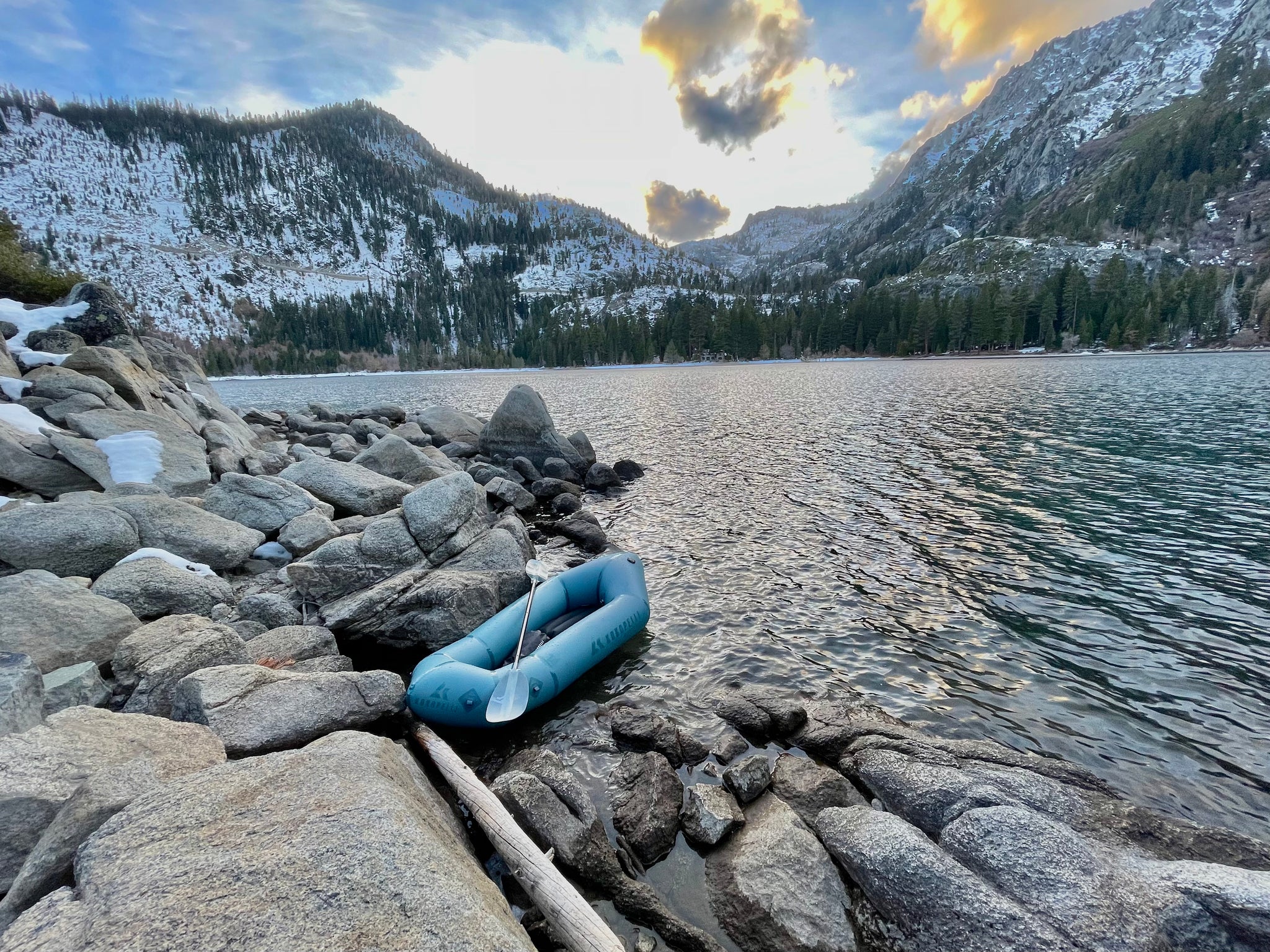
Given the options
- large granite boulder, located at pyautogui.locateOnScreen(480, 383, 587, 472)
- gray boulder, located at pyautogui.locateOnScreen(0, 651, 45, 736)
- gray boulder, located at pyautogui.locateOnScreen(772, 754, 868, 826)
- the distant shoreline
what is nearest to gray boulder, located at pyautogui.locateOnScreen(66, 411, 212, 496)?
gray boulder, located at pyautogui.locateOnScreen(0, 651, 45, 736)

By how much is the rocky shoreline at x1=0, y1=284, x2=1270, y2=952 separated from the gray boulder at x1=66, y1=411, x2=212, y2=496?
2.58 feet

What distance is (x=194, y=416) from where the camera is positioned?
17.3 metres

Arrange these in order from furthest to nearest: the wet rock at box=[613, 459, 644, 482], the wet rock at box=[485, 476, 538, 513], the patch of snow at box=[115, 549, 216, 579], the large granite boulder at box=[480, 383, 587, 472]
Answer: the large granite boulder at box=[480, 383, 587, 472], the wet rock at box=[613, 459, 644, 482], the wet rock at box=[485, 476, 538, 513], the patch of snow at box=[115, 549, 216, 579]

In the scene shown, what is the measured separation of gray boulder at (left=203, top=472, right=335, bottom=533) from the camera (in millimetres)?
11531

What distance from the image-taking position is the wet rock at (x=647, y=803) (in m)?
5.68

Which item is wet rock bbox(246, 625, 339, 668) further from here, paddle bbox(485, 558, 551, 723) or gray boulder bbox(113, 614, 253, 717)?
paddle bbox(485, 558, 551, 723)

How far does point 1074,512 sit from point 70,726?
20135mm

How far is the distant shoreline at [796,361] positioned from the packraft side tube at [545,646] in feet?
366

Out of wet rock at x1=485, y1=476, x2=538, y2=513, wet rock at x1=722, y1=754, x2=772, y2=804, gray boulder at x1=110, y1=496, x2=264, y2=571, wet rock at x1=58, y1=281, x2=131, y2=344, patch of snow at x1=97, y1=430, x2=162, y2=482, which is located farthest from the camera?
wet rock at x1=485, y1=476, x2=538, y2=513

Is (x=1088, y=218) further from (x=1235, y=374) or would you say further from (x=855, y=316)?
(x=1235, y=374)

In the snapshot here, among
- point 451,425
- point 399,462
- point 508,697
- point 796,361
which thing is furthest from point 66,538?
point 796,361

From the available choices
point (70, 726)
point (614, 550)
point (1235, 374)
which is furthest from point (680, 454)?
point (1235, 374)

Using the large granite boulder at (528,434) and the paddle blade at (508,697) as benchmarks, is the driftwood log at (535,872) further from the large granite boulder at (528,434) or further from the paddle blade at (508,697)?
the large granite boulder at (528,434)

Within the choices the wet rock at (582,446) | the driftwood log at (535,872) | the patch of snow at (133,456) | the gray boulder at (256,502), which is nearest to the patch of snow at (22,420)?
the patch of snow at (133,456)
